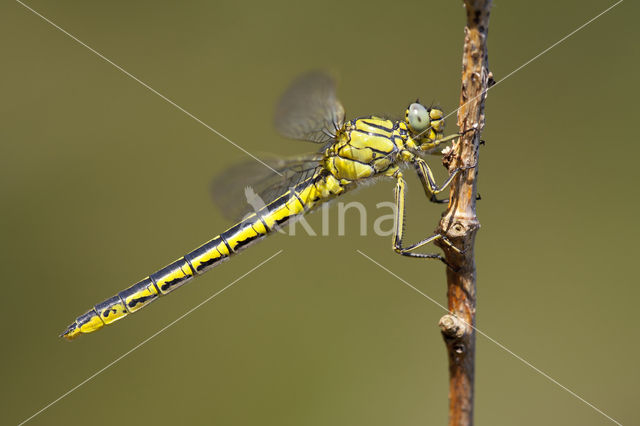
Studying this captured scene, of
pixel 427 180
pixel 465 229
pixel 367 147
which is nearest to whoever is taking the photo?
pixel 465 229

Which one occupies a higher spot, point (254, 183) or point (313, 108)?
point (313, 108)

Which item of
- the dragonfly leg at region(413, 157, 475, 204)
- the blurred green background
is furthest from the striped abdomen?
the blurred green background

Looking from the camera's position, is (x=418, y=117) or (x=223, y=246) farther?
(x=223, y=246)

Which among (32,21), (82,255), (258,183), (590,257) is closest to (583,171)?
(590,257)

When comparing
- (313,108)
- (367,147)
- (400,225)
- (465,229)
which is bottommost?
(465,229)

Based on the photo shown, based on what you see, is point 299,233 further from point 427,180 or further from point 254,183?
point 427,180

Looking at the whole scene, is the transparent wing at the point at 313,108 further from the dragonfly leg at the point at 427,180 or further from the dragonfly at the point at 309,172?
the dragonfly leg at the point at 427,180

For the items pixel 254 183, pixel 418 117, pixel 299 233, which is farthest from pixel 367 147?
pixel 299 233
